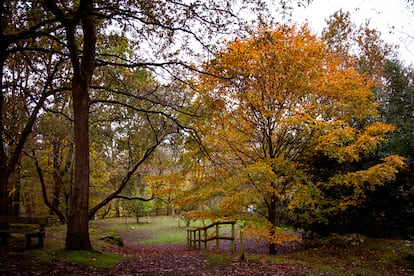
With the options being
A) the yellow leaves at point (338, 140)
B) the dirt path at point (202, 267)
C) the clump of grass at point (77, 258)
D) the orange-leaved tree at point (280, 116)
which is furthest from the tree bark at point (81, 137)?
the yellow leaves at point (338, 140)

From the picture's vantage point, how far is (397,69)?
59.1ft

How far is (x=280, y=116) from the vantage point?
9.59 meters

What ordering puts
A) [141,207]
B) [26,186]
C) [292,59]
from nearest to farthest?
[292,59], [26,186], [141,207]

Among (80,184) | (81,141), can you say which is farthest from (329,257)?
(81,141)

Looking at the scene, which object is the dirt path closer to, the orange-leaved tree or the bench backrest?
the orange-leaved tree

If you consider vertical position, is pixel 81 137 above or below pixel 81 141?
above

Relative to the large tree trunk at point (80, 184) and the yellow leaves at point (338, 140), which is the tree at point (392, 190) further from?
the large tree trunk at point (80, 184)

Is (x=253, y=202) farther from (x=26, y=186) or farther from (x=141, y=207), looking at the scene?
(x=141, y=207)

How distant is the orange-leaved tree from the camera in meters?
8.96

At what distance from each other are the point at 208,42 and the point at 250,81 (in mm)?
2435

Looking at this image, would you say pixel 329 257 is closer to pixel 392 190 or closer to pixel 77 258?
pixel 392 190

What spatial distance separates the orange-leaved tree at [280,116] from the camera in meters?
8.96

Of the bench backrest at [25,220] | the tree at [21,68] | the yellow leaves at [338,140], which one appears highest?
the tree at [21,68]

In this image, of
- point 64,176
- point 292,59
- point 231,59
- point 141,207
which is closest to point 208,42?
point 231,59
